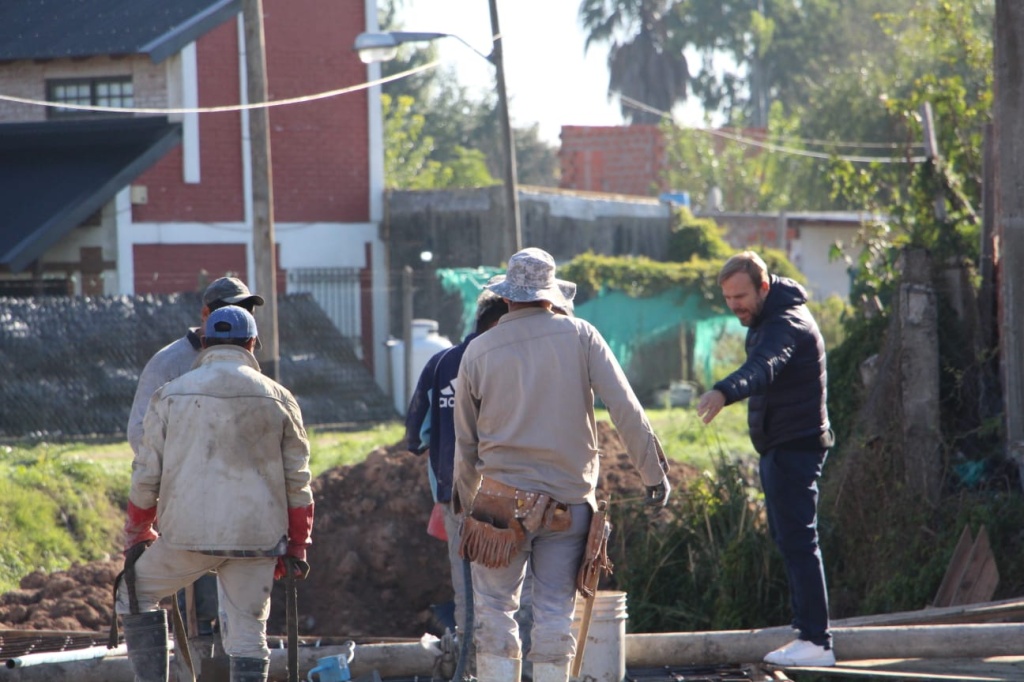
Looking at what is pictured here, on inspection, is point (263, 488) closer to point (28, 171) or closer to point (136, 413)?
point (136, 413)

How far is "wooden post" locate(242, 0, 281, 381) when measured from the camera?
1263 cm

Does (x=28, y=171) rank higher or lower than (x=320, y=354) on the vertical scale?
higher

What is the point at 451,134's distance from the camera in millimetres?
58469

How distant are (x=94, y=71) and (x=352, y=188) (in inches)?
190

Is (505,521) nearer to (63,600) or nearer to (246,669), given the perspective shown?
(246,669)

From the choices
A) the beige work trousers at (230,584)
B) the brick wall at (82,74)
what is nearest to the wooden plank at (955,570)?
the beige work trousers at (230,584)

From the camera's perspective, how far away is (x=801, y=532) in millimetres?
6258

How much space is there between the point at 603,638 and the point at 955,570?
2817 mm

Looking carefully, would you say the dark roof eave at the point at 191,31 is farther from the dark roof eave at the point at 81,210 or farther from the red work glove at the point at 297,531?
the red work glove at the point at 297,531

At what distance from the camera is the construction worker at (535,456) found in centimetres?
532

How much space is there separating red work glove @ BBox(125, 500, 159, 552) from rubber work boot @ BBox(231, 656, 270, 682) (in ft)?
2.08

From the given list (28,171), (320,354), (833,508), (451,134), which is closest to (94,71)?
(28,171)

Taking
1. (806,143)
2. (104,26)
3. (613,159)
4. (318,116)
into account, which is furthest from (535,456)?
(806,143)

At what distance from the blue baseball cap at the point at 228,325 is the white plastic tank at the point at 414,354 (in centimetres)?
1183
